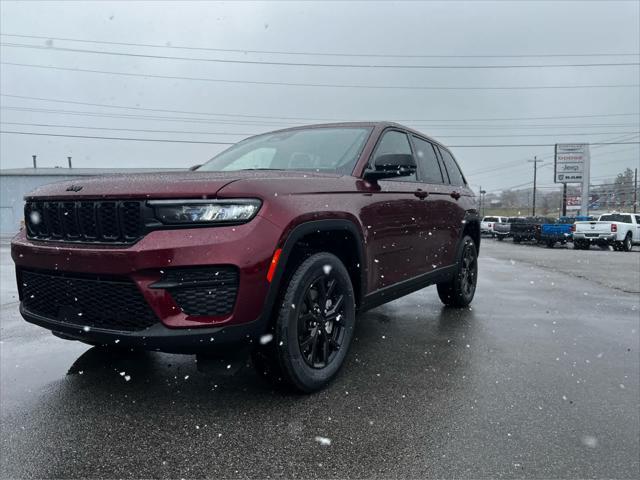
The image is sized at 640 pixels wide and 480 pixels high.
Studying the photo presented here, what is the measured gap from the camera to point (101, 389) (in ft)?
9.30

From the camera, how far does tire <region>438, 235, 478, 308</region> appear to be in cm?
515

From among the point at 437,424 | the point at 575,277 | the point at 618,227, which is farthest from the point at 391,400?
the point at 618,227

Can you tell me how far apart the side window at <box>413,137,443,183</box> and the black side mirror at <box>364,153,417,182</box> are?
3.57 ft

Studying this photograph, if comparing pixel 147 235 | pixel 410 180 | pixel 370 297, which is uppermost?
pixel 410 180

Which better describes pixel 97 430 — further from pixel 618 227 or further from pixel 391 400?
pixel 618 227

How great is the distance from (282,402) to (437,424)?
2.87ft

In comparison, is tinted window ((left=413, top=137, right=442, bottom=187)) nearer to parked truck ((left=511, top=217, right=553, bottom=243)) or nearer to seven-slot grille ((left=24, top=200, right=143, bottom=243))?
seven-slot grille ((left=24, top=200, right=143, bottom=243))

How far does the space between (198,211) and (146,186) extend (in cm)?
32

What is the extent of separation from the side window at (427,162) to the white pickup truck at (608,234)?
18.3m

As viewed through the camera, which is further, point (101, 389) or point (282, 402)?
point (101, 389)

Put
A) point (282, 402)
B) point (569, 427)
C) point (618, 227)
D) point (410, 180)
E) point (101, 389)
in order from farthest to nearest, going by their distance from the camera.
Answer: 1. point (618, 227)
2. point (410, 180)
3. point (101, 389)
4. point (282, 402)
5. point (569, 427)

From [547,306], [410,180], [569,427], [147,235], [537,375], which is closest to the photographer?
[147,235]

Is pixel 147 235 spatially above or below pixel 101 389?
above

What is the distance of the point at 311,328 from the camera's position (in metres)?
2.77
